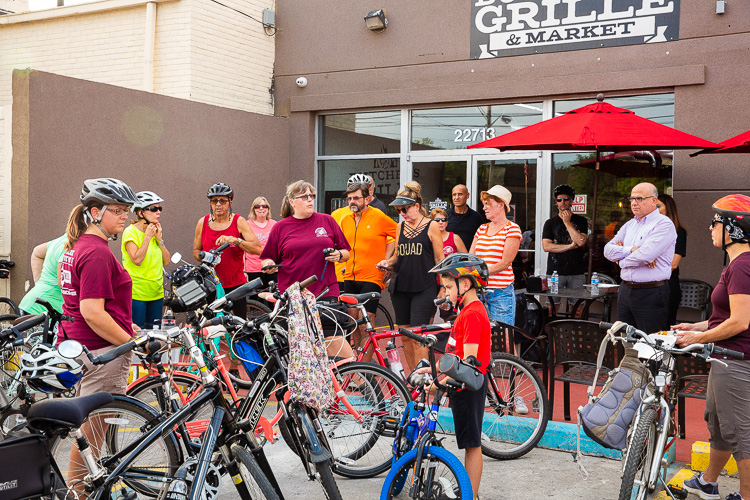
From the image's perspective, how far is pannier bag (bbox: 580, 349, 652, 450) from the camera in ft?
14.3

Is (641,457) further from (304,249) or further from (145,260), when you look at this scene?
(145,260)

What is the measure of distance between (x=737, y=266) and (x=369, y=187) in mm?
4194

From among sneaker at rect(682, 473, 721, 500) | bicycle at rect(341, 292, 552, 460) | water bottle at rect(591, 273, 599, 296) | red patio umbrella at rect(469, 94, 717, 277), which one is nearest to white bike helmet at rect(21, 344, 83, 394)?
bicycle at rect(341, 292, 552, 460)

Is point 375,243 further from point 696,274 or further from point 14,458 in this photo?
point 14,458

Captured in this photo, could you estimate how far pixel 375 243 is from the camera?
25.3 feet

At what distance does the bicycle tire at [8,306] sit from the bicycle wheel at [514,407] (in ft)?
19.4

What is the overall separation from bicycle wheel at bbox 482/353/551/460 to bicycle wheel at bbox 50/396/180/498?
248cm

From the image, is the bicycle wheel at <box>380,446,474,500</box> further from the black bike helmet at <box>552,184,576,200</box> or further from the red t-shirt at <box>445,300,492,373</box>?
the black bike helmet at <box>552,184,576,200</box>

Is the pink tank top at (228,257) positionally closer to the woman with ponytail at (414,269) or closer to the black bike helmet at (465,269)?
the woman with ponytail at (414,269)

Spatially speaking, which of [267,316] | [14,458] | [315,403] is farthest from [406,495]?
[14,458]

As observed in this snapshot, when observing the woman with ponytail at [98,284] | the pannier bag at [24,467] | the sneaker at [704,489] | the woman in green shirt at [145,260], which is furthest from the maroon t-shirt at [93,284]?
the sneaker at [704,489]

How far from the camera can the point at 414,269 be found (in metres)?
7.09

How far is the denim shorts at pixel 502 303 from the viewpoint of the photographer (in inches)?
288

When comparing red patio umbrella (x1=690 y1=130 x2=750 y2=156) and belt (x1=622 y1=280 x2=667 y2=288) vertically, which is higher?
red patio umbrella (x1=690 y1=130 x2=750 y2=156)
